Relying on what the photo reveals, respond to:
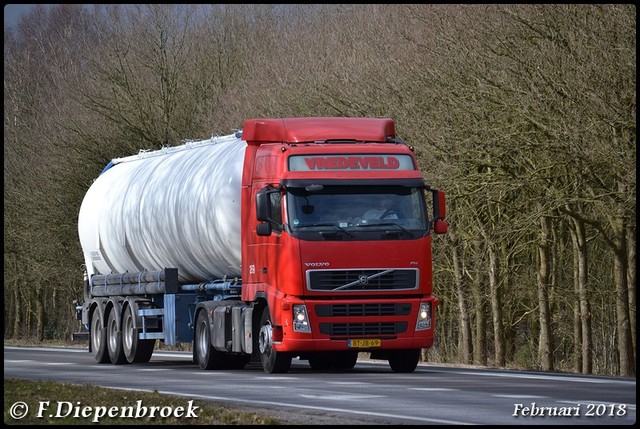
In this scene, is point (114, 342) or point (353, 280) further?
point (114, 342)

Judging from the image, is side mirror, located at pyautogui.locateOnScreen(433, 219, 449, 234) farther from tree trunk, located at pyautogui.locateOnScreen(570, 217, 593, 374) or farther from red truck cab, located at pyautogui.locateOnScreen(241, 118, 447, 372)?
tree trunk, located at pyautogui.locateOnScreen(570, 217, 593, 374)

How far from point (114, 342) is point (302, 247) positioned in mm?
8523

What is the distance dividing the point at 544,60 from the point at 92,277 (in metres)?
10.3

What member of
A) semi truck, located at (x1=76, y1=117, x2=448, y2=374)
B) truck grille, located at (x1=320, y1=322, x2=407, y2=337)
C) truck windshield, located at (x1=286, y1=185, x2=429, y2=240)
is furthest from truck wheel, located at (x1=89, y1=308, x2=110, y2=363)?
truck windshield, located at (x1=286, y1=185, x2=429, y2=240)

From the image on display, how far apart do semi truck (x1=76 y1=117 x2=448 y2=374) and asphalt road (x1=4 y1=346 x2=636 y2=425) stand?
597 mm

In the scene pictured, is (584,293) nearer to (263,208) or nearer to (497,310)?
(497,310)

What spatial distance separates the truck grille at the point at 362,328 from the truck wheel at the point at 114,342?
7889mm

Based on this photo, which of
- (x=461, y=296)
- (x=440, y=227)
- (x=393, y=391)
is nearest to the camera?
(x=393, y=391)

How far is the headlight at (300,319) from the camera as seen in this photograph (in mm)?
22422

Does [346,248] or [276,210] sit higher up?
[276,210]

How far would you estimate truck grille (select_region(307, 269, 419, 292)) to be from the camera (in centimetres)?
2239

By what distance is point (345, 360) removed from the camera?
2641cm

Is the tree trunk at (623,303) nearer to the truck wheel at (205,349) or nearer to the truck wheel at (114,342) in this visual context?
the truck wheel at (205,349)

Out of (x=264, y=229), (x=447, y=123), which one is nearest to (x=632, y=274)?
(x=447, y=123)
